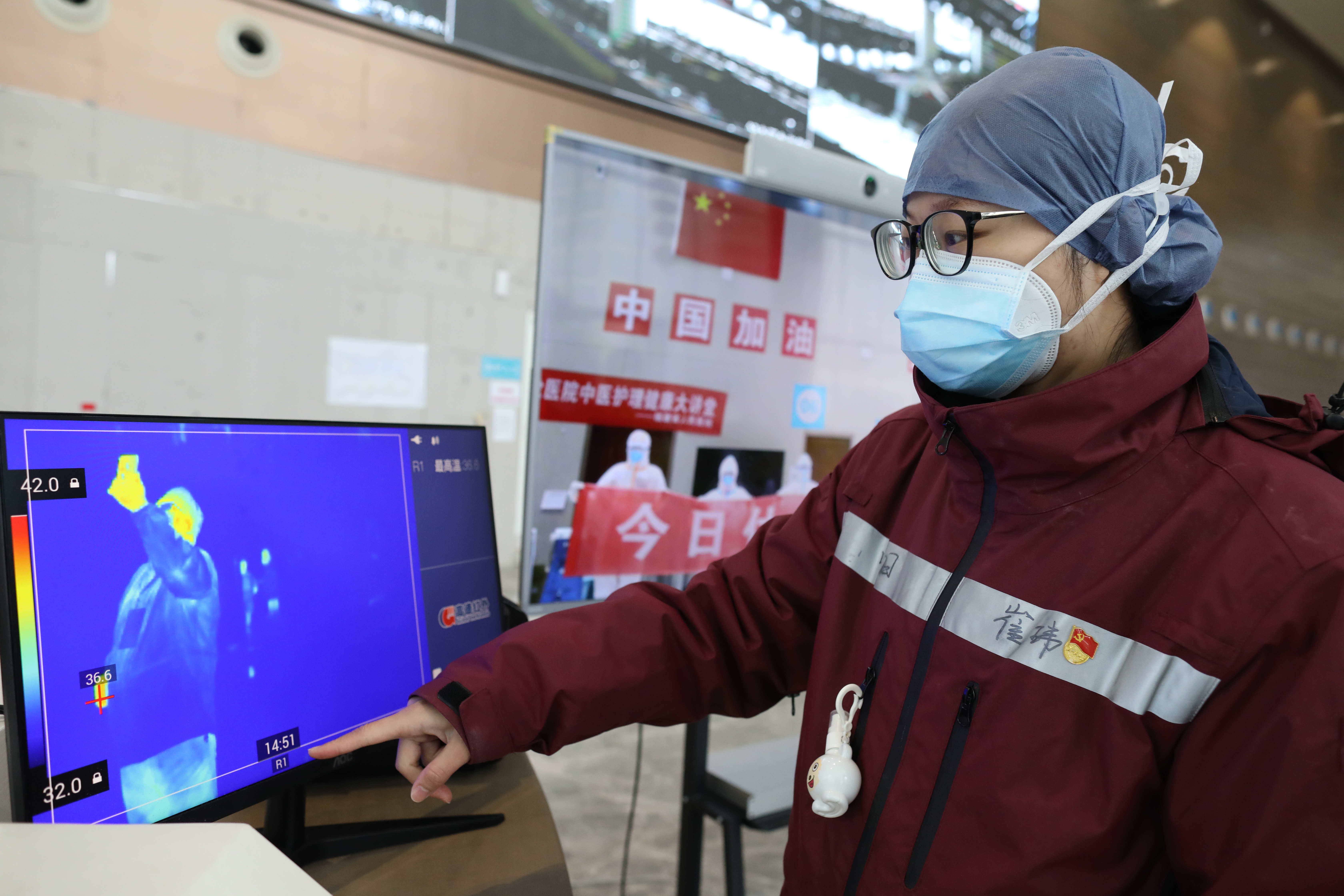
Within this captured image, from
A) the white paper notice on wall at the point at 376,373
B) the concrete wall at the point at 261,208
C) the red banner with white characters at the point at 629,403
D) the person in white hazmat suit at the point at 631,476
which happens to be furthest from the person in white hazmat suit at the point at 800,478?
the white paper notice on wall at the point at 376,373

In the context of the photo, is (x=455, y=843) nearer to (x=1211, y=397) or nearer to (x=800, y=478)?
(x=1211, y=397)

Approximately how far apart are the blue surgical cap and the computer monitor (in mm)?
680

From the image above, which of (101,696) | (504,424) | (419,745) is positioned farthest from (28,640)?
(504,424)

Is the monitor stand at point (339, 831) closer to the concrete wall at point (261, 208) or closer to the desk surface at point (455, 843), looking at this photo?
A: the desk surface at point (455, 843)

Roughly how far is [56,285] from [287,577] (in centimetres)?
297

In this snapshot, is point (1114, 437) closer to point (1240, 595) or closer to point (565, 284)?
point (1240, 595)

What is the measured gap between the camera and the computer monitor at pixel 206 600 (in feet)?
1.99

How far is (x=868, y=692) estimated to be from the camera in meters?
0.83

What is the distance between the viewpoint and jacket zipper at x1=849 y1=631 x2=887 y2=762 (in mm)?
824

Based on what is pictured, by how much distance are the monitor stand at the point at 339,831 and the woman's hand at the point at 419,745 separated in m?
0.08

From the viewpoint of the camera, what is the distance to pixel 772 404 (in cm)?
200

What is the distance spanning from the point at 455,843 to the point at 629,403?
1055 mm

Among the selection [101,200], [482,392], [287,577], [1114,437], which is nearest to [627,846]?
[287,577]

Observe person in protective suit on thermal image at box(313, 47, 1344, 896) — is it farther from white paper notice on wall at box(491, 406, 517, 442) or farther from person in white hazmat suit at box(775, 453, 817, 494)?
white paper notice on wall at box(491, 406, 517, 442)
